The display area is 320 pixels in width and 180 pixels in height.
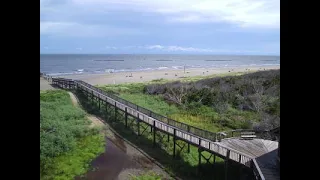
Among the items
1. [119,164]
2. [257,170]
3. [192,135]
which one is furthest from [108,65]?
[257,170]

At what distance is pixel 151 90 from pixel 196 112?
38.1ft

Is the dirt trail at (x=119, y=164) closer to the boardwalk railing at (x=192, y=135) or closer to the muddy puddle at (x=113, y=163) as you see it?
the muddy puddle at (x=113, y=163)

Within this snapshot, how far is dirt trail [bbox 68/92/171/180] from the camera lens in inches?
643

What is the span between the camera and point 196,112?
1135 inches

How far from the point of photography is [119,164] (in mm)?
17797

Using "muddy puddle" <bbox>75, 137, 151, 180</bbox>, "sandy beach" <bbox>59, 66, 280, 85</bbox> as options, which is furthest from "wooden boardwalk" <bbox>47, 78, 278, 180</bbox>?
"sandy beach" <bbox>59, 66, 280, 85</bbox>

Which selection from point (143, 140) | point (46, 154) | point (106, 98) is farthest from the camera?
point (106, 98)

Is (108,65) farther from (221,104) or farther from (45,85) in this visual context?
(221,104)

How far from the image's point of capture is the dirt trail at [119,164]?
53.6ft

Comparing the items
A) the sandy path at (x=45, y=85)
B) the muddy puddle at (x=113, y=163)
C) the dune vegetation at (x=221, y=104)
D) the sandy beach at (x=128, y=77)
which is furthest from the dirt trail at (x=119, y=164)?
the sandy beach at (x=128, y=77)
